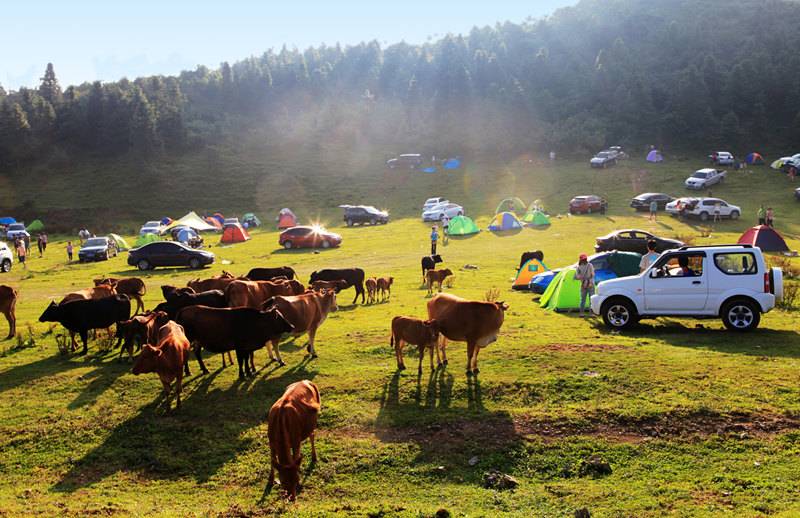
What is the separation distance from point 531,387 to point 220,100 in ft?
431

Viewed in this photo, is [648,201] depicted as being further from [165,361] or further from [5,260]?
[165,361]

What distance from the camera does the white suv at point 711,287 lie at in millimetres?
14945

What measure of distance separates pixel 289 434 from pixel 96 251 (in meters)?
33.7

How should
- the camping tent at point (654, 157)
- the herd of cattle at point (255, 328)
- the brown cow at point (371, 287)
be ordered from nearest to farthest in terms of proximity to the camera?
the herd of cattle at point (255, 328)
the brown cow at point (371, 287)
the camping tent at point (654, 157)

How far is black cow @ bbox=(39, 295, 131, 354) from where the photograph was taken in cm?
1521

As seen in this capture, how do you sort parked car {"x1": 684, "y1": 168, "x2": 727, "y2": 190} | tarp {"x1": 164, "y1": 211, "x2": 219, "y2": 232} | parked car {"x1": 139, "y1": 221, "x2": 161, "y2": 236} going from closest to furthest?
parked car {"x1": 139, "y1": 221, "x2": 161, "y2": 236} < tarp {"x1": 164, "y1": 211, "x2": 219, "y2": 232} < parked car {"x1": 684, "y1": 168, "x2": 727, "y2": 190}

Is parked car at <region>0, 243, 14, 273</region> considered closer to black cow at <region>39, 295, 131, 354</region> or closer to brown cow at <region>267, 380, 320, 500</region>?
black cow at <region>39, 295, 131, 354</region>

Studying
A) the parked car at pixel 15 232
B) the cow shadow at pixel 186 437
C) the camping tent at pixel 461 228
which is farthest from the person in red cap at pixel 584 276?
the parked car at pixel 15 232

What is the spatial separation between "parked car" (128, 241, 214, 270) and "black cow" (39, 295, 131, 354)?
17.6m

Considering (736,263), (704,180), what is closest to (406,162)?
(704,180)

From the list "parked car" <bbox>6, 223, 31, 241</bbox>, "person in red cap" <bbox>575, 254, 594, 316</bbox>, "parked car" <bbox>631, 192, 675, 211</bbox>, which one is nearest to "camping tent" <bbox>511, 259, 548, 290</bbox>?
"person in red cap" <bbox>575, 254, 594, 316</bbox>

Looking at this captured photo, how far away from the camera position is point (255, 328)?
42.8 feet

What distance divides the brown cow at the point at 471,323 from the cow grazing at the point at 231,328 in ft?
12.3

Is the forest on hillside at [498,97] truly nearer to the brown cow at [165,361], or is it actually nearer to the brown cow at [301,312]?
the brown cow at [301,312]
